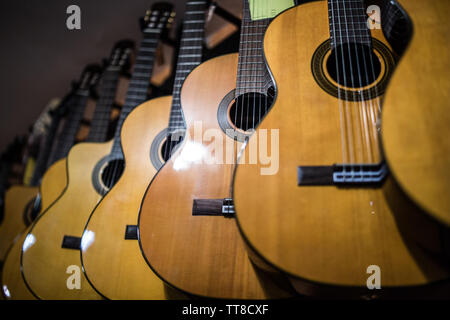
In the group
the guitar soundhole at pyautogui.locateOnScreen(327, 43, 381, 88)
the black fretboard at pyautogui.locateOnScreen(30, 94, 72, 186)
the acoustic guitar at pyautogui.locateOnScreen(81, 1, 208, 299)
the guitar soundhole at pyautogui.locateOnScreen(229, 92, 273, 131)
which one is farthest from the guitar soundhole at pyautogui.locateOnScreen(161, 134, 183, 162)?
the black fretboard at pyautogui.locateOnScreen(30, 94, 72, 186)

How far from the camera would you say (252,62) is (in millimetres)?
1118

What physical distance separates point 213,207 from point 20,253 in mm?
1334

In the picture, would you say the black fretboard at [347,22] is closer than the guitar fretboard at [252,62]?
Result: Yes

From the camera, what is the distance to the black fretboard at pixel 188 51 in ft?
4.14

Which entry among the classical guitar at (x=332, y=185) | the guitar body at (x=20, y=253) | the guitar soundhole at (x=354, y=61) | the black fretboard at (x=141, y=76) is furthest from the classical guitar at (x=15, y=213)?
the guitar soundhole at (x=354, y=61)

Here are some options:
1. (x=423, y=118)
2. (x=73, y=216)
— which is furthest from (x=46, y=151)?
(x=423, y=118)

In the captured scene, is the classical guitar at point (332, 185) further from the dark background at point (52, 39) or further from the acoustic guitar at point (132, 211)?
the dark background at point (52, 39)

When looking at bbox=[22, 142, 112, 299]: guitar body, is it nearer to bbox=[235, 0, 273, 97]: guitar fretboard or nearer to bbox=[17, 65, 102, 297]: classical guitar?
bbox=[17, 65, 102, 297]: classical guitar

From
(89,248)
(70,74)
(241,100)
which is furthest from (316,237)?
(70,74)

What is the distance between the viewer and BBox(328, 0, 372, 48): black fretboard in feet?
2.89

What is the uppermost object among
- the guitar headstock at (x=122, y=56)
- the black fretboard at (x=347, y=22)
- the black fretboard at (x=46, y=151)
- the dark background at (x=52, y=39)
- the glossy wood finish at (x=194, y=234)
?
the dark background at (x=52, y=39)

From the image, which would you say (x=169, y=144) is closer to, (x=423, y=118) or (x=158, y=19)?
(x=423, y=118)
